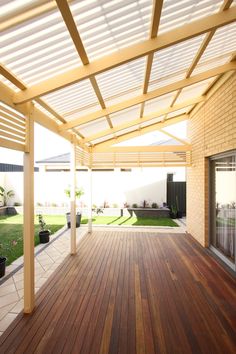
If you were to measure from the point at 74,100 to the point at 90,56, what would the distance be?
129 cm

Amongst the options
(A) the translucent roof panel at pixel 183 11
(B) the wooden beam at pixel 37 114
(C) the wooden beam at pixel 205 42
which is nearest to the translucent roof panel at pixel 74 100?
(B) the wooden beam at pixel 37 114

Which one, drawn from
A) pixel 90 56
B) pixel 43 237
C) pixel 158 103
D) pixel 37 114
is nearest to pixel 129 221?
pixel 43 237

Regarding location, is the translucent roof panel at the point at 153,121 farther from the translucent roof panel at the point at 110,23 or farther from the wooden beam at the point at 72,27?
the wooden beam at the point at 72,27

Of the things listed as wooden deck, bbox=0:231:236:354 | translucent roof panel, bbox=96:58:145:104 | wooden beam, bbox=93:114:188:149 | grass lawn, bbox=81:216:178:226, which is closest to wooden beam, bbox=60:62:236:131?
translucent roof panel, bbox=96:58:145:104

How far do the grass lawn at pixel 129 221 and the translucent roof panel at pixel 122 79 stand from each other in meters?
6.31

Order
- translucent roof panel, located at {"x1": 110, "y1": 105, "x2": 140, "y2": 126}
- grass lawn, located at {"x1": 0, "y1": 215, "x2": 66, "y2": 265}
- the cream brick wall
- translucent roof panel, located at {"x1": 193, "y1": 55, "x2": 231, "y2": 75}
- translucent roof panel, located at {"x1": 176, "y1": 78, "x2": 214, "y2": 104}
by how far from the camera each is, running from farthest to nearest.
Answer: translucent roof panel, located at {"x1": 110, "y1": 105, "x2": 140, "y2": 126}
grass lawn, located at {"x1": 0, "y1": 215, "x2": 66, "y2": 265}
translucent roof panel, located at {"x1": 176, "y1": 78, "x2": 214, "y2": 104}
the cream brick wall
translucent roof panel, located at {"x1": 193, "y1": 55, "x2": 231, "y2": 75}

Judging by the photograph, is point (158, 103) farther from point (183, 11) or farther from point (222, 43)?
point (183, 11)

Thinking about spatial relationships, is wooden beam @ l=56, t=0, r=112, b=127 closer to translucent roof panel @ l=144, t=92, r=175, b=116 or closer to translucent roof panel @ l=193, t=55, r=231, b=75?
translucent roof panel @ l=193, t=55, r=231, b=75

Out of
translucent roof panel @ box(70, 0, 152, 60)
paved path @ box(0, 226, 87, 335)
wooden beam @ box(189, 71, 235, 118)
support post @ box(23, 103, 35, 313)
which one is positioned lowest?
paved path @ box(0, 226, 87, 335)

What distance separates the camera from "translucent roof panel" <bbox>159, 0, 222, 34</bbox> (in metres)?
2.62

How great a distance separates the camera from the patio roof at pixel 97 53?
2262 millimetres

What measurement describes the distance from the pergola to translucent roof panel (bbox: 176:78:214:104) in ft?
1.80

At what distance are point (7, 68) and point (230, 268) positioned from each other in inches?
208

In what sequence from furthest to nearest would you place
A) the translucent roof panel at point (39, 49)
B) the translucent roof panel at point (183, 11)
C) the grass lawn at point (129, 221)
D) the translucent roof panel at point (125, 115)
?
the grass lawn at point (129, 221) → the translucent roof panel at point (125, 115) → the translucent roof panel at point (183, 11) → the translucent roof panel at point (39, 49)
